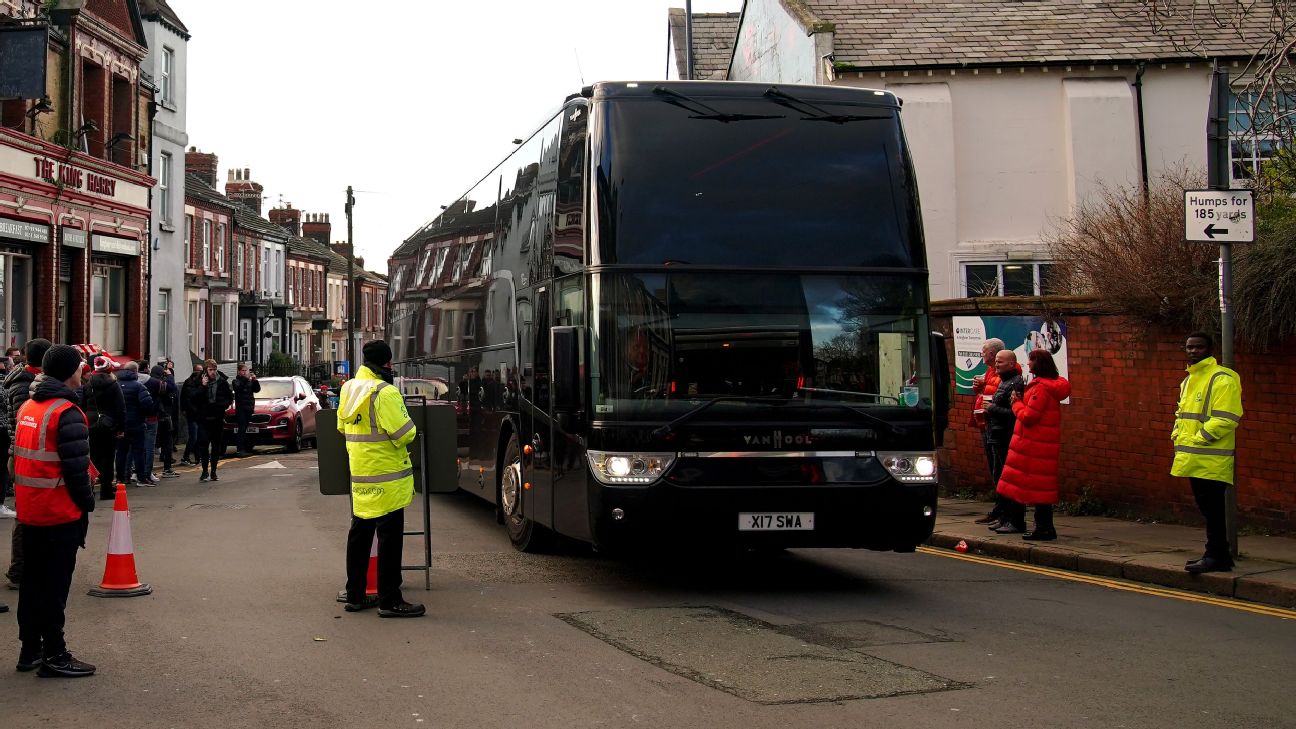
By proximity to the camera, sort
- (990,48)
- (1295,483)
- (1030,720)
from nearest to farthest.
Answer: (1030,720) < (1295,483) < (990,48)

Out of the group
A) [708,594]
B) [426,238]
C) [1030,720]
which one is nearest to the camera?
[1030,720]

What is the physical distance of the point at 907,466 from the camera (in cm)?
889

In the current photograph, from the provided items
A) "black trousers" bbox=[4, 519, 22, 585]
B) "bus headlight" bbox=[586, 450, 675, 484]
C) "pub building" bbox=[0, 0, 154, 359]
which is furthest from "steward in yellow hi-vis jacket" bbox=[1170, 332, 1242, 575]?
"pub building" bbox=[0, 0, 154, 359]

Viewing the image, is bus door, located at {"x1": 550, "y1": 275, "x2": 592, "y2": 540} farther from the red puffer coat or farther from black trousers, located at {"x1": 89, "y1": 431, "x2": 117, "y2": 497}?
black trousers, located at {"x1": 89, "y1": 431, "x2": 117, "y2": 497}

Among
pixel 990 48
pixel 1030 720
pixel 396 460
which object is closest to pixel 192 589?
pixel 396 460

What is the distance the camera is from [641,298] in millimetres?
8680

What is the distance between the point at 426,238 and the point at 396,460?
9566 millimetres

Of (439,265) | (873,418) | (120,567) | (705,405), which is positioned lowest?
(120,567)

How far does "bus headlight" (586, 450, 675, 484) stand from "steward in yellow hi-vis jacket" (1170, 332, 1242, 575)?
4232 mm

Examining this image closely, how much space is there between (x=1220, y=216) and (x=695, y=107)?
447cm

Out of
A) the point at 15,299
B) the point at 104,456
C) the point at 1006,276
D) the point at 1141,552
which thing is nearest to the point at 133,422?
the point at 104,456

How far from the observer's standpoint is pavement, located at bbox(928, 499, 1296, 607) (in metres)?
9.44

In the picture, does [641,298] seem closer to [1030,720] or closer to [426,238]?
[1030,720]

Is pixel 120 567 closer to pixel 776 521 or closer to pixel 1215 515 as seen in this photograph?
pixel 776 521
